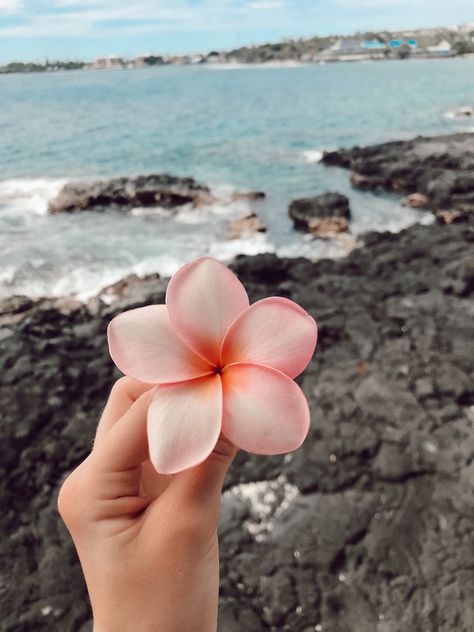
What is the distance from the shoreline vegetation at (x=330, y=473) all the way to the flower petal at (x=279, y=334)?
8.90 ft

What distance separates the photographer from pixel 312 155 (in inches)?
1085

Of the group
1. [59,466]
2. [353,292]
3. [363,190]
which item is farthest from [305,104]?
[59,466]

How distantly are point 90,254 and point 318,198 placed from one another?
22.2 ft

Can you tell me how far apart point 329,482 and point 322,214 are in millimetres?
10986

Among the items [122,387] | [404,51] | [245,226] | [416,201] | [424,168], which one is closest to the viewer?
[122,387]

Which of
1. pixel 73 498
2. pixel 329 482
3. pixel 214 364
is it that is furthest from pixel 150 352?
pixel 329 482

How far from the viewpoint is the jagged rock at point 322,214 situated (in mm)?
13641

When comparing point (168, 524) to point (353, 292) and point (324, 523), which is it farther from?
point (353, 292)

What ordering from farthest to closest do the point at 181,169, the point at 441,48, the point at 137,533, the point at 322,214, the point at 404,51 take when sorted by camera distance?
the point at 404,51 → the point at 441,48 → the point at 181,169 → the point at 322,214 → the point at 137,533

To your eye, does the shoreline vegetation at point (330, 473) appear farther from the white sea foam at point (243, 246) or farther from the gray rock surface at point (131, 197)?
the gray rock surface at point (131, 197)

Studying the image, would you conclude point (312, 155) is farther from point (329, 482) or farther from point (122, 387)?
point (122, 387)

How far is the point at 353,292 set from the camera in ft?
23.9

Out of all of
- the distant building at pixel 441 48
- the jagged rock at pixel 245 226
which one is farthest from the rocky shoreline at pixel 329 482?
the distant building at pixel 441 48

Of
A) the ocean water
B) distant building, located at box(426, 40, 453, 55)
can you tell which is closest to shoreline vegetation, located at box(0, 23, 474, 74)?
distant building, located at box(426, 40, 453, 55)
